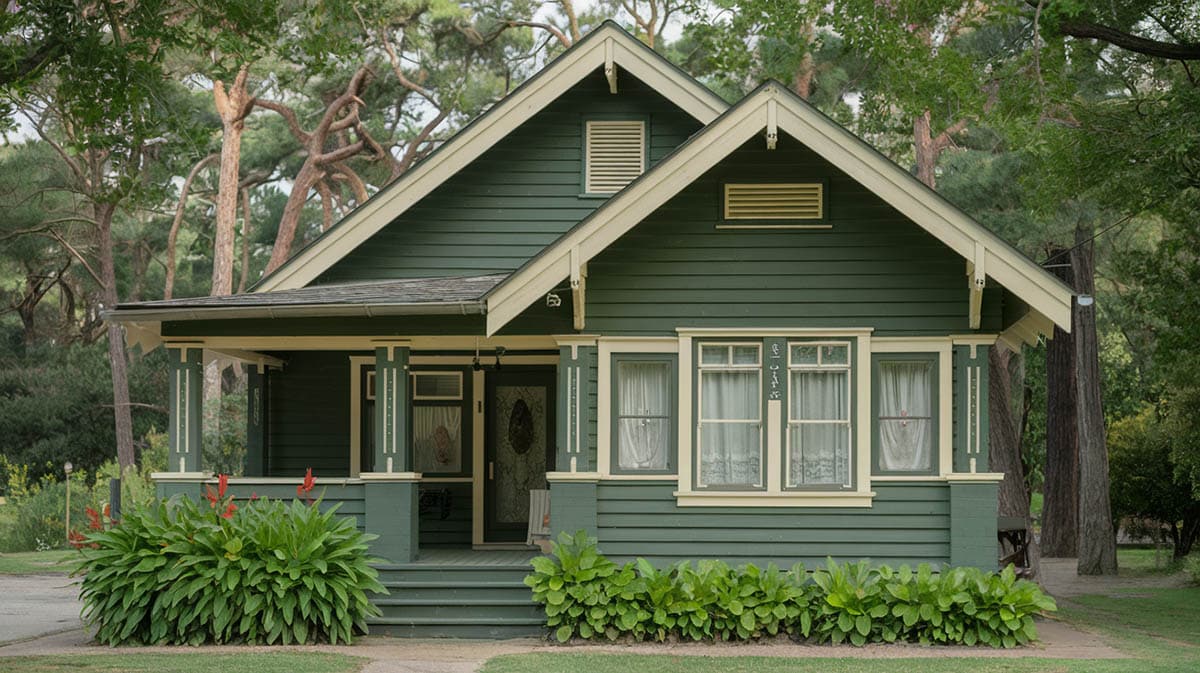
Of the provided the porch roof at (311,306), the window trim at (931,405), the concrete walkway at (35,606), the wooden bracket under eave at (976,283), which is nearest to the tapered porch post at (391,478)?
the porch roof at (311,306)

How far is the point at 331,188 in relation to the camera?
128ft

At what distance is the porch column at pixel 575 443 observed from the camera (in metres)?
14.3

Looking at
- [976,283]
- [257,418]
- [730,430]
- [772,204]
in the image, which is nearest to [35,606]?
[257,418]

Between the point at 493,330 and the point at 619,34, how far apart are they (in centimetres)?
448

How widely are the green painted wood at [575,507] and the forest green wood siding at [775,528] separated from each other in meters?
0.10

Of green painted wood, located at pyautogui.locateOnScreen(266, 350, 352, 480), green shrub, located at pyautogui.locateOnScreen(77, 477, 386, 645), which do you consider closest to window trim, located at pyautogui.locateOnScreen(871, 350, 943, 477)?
green shrub, located at pyautogui.locateOnScreen(77, 477, 386, 645)

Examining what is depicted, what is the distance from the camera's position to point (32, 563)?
25531 millimetres

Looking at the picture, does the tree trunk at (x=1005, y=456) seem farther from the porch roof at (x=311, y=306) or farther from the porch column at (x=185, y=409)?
the porch column at (x=185, y=409)

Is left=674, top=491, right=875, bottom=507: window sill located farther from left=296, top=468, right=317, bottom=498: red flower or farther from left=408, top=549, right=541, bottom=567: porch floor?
left=296, top=468, right=317, bottom=498: red flower

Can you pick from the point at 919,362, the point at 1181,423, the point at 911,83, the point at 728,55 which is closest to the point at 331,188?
the point at 728,55

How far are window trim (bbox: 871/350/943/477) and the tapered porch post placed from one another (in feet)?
15.3

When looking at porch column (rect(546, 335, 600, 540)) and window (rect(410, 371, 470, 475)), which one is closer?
porch column (rect(546, 335, 600, 540))

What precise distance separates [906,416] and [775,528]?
1726 millimetres

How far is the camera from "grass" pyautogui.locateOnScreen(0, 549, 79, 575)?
78.6ft
